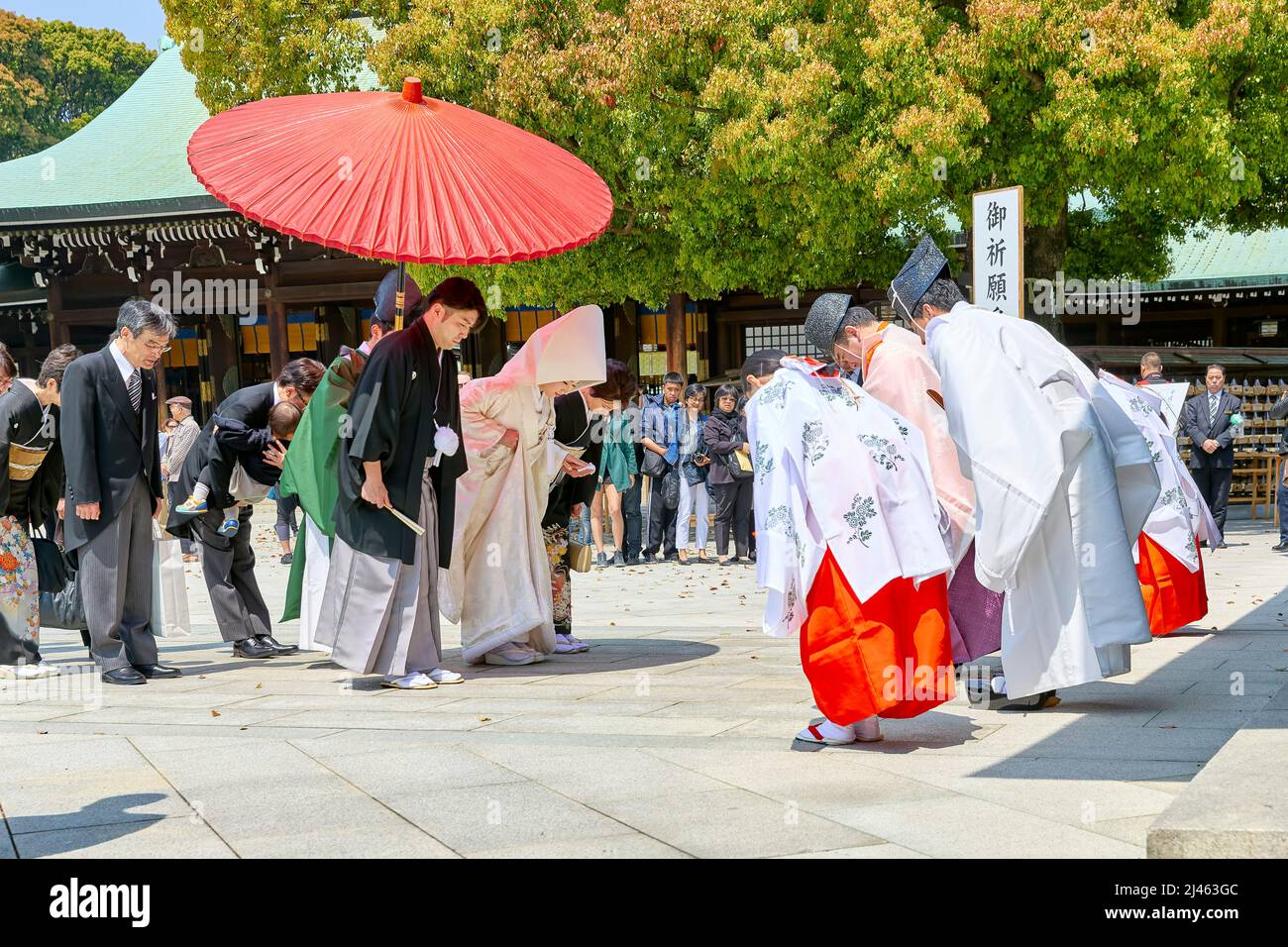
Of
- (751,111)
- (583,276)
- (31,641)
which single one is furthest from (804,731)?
(583,276)

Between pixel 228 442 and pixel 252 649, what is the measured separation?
116 cm

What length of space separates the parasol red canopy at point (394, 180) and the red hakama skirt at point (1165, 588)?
3237mm

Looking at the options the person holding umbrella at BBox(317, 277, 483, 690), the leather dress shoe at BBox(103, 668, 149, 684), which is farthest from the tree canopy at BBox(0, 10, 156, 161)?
the person holding umbrella at BBox(317, 277, 483, 690)

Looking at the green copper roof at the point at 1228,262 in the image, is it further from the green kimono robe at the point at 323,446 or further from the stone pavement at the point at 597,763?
the green kimono robe at the point at 323,446

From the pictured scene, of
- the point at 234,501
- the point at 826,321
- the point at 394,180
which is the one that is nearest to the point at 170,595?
the point at 234,501

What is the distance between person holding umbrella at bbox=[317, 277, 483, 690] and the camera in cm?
612

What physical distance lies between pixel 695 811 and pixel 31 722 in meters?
3.09

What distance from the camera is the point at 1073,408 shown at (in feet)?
16.7

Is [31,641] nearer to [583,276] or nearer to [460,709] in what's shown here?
[460,709]

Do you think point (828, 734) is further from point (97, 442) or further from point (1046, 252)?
point (1046, 252)

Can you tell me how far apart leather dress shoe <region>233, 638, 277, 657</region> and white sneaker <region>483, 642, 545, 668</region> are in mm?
1399

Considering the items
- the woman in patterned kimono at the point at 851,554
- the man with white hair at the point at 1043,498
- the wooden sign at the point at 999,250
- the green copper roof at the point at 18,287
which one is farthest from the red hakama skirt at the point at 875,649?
the green copper roof at the point at 18,287

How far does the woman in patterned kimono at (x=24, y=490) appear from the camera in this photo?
6.71 meters

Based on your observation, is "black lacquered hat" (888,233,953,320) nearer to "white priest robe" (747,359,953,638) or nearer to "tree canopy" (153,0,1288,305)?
"white priest robe" (747,359,953,638)
